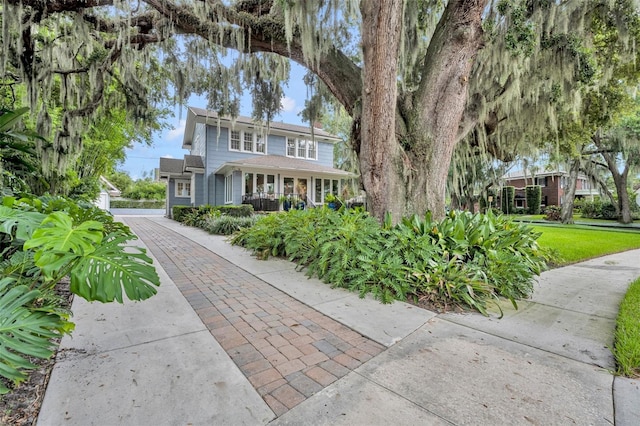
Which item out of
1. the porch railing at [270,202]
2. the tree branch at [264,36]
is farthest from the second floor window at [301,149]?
the tree branch at [264,36]

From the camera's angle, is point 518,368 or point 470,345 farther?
point 470,345

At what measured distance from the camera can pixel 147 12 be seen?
648cm

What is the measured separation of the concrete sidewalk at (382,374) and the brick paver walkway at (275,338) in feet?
0.26

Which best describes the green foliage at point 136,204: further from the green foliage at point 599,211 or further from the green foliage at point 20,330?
the green foliage at point 599,211

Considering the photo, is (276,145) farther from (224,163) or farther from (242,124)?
(224,163)

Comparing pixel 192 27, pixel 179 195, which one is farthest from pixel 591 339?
pixel 179 195

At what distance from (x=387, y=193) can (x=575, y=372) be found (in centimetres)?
319

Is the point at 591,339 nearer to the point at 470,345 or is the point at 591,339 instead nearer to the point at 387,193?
the point at 470,345

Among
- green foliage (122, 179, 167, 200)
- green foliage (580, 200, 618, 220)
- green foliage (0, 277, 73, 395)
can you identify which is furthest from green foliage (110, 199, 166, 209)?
green foliage (580, 200, 618, 220)

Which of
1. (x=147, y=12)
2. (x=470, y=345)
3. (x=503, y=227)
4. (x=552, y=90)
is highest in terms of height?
(x=147, y=12)

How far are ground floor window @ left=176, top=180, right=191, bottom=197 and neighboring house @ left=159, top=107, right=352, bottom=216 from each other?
3.65ft

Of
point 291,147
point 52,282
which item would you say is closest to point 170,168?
point 291,147

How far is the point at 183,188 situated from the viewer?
66.4 ft

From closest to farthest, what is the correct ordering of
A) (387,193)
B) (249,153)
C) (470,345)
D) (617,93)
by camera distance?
(470,345), (387,193), (617,93), (249,153)
